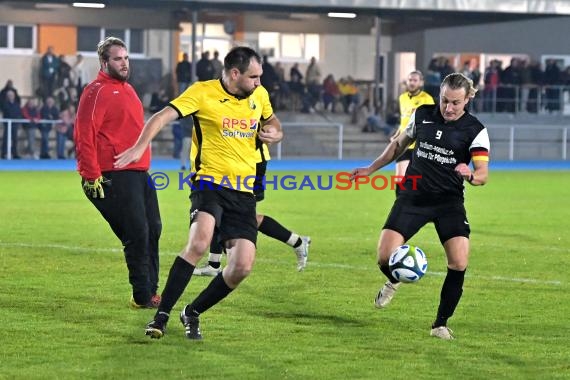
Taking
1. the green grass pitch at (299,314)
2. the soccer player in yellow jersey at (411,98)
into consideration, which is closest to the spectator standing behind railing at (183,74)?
the soccer player in yellow jersey at (411,98)

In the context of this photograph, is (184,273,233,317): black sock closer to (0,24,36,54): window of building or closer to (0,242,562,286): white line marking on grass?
(0,242,562,286): white line marking on grass

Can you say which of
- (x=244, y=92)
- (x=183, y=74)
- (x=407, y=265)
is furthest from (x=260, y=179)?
(x=183, y=74)

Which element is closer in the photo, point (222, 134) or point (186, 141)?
point (222, 134)

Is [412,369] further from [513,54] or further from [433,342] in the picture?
[513,54]

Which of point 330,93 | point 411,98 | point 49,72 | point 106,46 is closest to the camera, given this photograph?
point 106,46

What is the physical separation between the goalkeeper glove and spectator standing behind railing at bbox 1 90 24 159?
23.4 metres

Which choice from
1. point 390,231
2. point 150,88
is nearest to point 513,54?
point 150,88

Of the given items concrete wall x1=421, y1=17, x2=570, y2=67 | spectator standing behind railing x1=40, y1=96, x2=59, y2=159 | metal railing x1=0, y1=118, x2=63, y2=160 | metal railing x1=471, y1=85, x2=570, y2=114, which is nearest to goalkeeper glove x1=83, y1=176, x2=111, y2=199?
metal railing x1=0, y1=118, x2=63, y2=160

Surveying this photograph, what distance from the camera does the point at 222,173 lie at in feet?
27.8

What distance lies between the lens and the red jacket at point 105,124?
944 centimetres

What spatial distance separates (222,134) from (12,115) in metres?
24.9

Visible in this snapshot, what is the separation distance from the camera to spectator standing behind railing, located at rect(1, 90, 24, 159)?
32375 mm

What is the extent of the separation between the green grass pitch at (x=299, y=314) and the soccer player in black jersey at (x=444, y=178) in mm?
421

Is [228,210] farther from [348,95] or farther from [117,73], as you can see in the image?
[348,95]
